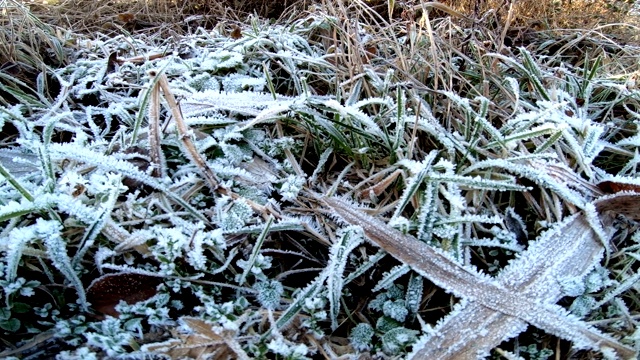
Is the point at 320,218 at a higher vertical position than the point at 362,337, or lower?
higher

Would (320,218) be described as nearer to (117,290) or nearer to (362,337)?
(362,337)

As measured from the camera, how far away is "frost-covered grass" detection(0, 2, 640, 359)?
90 cm

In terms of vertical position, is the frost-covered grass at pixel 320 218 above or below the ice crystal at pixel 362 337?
above

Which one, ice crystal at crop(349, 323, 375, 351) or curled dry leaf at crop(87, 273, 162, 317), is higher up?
curled dry leaf at crop(87, 273, 162, 317)

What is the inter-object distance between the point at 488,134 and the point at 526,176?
20cm

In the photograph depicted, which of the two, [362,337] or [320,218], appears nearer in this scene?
[362,337]

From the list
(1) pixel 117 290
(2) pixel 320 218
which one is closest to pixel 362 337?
(2) pixel 320 218

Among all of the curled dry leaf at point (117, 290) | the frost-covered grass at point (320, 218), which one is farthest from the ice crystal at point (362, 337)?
the curled dry leaf at point (117, 290)

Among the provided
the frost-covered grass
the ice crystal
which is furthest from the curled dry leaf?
the ice crystal

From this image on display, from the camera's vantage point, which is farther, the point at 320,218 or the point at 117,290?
the point at 320,218

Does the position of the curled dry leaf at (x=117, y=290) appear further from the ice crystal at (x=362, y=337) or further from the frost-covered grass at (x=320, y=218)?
the ice crystal at (x=362, y=337)

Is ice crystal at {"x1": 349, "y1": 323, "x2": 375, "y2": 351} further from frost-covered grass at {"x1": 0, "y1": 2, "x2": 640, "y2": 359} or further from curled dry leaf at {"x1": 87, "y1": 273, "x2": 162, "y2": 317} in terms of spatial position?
curled dry leaf at {"x1": 87, "y1": 273, "x2": 162, "y2": 317}

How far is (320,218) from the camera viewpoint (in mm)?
1087

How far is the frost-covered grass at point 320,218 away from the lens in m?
0.90
